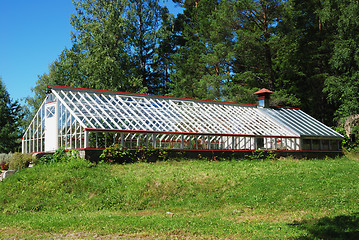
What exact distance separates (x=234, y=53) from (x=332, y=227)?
26813 mm

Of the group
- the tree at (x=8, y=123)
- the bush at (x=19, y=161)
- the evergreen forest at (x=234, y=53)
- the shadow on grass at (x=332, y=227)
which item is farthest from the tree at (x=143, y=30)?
the shadow on grass at (x=332, y=227)

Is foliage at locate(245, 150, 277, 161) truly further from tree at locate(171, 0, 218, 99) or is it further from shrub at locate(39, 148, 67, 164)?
tree at locate(171, 0, 218, 99)

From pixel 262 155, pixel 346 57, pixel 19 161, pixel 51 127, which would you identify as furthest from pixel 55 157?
pixel 346 57

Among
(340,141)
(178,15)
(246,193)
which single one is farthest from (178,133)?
(178,15)

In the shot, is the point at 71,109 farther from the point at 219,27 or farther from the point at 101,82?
the point at 219,27

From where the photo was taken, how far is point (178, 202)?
1218 cm

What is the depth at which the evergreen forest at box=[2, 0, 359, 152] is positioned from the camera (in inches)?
1220

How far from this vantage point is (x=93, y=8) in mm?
37969

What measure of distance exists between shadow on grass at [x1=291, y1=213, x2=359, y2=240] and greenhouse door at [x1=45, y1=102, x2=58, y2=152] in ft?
49.2

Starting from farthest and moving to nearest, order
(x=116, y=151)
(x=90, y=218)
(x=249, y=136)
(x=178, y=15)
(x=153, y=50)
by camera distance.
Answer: (x=178, y=15)
(x=153, y=50)
(x=249, y=136)
(x=116, y=151)
(x=90, y=218)

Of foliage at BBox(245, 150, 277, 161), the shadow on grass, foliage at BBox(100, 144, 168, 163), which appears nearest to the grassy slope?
the shadow on grass

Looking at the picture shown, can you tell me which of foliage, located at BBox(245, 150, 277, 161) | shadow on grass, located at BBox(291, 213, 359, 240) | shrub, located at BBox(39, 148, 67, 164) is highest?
shrub, located at BBox(39, 148, 67, 164)

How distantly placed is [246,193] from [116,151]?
7351 millimetres

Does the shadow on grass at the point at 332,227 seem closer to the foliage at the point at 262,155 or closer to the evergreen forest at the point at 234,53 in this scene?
the foliage at the point at 262,155
